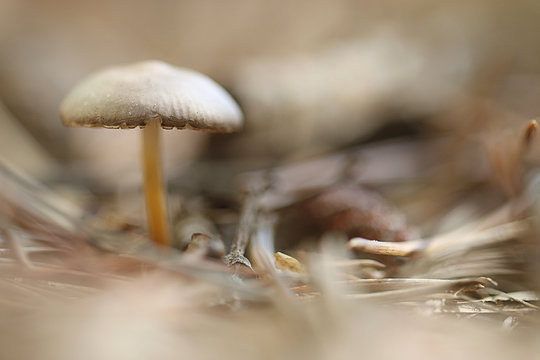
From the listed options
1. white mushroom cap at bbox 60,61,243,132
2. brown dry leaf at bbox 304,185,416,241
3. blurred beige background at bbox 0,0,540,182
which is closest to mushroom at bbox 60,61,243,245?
white mushroom cap at bbox 60,61,243,132

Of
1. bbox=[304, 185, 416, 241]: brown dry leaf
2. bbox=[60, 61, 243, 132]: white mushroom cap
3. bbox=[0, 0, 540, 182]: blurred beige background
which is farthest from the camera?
bbox=[0, 0, 540, 182]: blurred beige background

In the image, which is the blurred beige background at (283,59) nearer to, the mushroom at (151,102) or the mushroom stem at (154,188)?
the mushroom stem at (154,188)

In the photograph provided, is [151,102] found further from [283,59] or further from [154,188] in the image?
[283,59]

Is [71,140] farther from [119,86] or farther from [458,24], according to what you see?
[458,24]

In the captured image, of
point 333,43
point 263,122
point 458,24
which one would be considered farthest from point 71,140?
point 458,24

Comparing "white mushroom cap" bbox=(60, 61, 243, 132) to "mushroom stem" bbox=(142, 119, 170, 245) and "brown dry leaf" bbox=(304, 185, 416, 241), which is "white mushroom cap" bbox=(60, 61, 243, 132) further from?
"brown dry leaf" bbox=(304, 185, 416, 241)

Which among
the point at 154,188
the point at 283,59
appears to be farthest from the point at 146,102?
the point at 283,59

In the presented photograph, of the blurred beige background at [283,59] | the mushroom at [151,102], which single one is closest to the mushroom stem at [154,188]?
the mushroom at [151,102]
